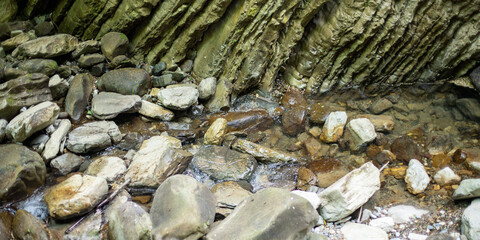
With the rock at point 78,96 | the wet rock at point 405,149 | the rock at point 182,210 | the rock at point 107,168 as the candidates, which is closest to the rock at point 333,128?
the wet rock at point 405,149

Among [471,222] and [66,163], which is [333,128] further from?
[66,163]

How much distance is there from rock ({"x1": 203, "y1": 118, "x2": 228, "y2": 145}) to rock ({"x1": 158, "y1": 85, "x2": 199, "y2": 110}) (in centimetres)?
95

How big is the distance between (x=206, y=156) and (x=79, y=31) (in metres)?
5.27

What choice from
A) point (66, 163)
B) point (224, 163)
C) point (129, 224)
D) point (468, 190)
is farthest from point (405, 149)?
point (66, 163)

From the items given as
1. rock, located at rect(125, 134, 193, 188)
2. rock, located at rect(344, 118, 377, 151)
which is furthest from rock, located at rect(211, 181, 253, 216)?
rock, located at rect(344, 118, 377, 151)

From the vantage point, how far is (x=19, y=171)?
612 cm

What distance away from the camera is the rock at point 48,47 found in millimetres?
8414

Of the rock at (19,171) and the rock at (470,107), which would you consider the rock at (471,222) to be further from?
the rock at (19,171)

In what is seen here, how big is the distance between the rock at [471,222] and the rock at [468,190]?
254mm

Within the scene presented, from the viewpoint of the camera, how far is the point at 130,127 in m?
8.23

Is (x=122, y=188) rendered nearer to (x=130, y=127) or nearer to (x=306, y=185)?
(x=130, y=127)

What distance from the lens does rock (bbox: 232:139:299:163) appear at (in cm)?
774

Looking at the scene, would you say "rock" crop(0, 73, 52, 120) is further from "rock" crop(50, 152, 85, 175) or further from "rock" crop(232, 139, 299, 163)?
"rock" crop(232, 139, 299, 163)

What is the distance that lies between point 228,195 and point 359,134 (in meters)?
3.71
